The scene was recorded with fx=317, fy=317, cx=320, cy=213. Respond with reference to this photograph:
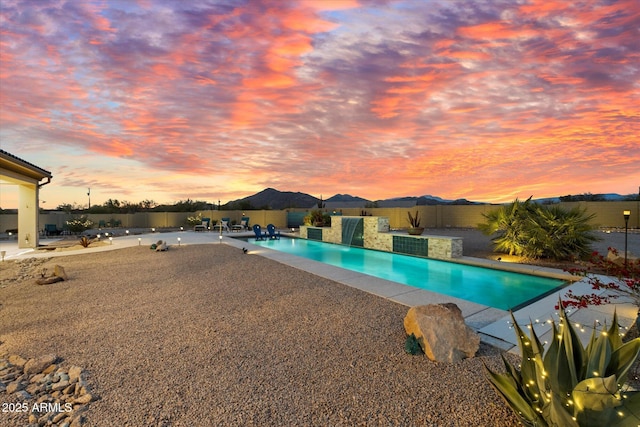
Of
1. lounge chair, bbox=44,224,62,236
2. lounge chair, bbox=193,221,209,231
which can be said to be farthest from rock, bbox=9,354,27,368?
lounge chair, bbox=44,224,62,236

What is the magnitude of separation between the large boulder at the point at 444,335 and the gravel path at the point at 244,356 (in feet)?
0.37

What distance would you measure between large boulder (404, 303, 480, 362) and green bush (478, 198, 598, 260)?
24.1 ft

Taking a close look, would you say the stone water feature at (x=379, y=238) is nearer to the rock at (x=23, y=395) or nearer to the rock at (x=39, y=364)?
the rock at (x=39, y=364)

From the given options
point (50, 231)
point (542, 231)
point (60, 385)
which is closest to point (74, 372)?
point (60, 385)

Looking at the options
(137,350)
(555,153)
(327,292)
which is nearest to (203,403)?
(137,350)

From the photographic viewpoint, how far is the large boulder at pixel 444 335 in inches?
121

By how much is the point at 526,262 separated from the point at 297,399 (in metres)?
8.55

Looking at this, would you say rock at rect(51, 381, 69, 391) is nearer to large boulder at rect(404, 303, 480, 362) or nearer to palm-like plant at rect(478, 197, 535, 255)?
large boulder at rect(404, 303, 480, 362)

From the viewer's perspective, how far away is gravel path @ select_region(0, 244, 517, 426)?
2.34 m

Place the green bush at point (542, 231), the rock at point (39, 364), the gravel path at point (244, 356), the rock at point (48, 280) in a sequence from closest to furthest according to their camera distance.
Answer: the gravel path at point (244, 356) < the rock at point (39, 364) < the rock at point (48, 280) < the green bush at point (542, 231)

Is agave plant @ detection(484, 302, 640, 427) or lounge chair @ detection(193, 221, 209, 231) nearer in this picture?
agave plant @ detection(484, 302, 640, 427)

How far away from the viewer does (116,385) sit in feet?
8.97

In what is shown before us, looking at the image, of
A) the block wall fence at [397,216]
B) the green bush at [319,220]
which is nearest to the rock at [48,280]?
the green bush at [319,220]

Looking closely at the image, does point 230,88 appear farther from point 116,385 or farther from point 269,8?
point 116,385
